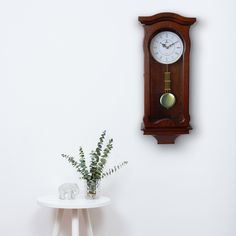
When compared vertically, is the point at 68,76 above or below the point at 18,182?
above

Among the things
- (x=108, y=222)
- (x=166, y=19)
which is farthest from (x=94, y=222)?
(x=166, y=19)

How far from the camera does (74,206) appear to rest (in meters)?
1.77

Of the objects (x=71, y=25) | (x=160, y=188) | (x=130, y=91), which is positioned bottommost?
(x=160, y=188)

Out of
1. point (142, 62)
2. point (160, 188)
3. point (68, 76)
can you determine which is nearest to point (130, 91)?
point (142, 62)

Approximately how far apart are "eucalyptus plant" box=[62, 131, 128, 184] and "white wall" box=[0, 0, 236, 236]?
0.11 feet

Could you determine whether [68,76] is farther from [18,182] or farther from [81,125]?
Result: [18,182]

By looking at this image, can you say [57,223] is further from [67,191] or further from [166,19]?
[166,19]

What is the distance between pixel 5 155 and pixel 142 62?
657 mm

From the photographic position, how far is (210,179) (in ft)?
6.73

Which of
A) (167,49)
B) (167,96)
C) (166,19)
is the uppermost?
(166,19)

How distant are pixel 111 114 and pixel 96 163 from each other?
8.8 inches

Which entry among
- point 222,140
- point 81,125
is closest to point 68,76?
point 81,125

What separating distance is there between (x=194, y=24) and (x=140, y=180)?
66cm

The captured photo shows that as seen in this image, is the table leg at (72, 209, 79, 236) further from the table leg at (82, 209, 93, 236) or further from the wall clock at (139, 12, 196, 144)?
the wall clock at (139, 12, 196, 144)
